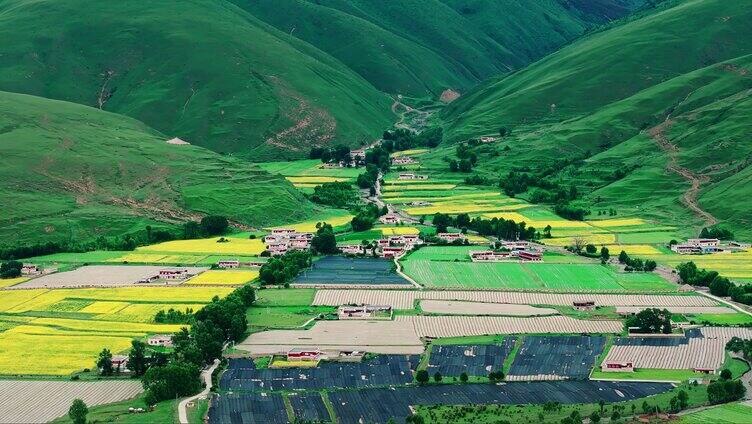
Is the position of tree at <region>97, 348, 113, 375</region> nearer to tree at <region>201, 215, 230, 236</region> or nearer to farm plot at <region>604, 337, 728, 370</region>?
farm plot at <region>604, 337, 728, 370</region>

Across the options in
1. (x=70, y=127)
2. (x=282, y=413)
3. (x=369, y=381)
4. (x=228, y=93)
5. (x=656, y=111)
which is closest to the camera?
(x=282, y=413)

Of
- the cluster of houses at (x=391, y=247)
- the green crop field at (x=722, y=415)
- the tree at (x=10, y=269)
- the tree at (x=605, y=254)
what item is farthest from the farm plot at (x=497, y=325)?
the tree at (x=10, y=269)

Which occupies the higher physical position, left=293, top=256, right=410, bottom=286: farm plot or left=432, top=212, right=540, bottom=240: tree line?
left=432, top=212, right=540, bottom=240: tree line

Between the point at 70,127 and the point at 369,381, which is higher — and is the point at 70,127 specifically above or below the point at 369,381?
above

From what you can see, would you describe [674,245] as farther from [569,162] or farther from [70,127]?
[70,127]

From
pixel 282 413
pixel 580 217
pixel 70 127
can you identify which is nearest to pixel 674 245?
pixel 580 217

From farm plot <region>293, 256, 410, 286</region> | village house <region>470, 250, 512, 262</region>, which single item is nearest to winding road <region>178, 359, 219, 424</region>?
farm plot <region>293, 256, 410, 286</region>

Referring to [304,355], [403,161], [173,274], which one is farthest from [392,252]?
[403,161]
